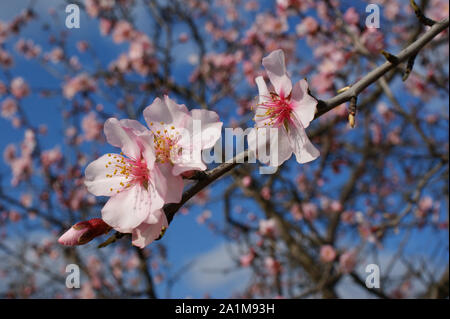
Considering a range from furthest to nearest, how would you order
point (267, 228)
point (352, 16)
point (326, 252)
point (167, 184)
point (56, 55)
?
point (56, 55)
point (267, 228)
point (352, 16)
point (326, 252)
point (167, 184)

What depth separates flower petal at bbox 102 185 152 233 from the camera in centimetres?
93

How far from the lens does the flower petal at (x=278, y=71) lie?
1.11 metres

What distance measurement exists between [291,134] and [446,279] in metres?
2.25

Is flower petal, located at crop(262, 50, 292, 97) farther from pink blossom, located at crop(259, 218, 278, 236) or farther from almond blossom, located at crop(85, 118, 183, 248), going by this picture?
pink blossom, located at crop(259, 218, 278, 236)

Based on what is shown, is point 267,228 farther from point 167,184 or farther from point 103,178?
point 167,184

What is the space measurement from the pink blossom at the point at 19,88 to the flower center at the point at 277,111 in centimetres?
601

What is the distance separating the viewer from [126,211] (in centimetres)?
97

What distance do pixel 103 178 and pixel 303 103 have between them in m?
0.63

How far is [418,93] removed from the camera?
5180 millimetres

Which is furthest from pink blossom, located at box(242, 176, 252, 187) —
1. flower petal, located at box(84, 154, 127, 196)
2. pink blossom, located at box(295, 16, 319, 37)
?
flower petal, located at box(84, 154, 127, 196)

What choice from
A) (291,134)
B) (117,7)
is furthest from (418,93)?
(291,134)

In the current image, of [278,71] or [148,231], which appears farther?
[278,71]

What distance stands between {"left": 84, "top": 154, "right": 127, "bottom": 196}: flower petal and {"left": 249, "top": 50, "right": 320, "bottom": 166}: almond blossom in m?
0.41

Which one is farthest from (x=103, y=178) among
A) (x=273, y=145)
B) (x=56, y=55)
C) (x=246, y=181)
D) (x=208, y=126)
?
(x=56, y=55)
